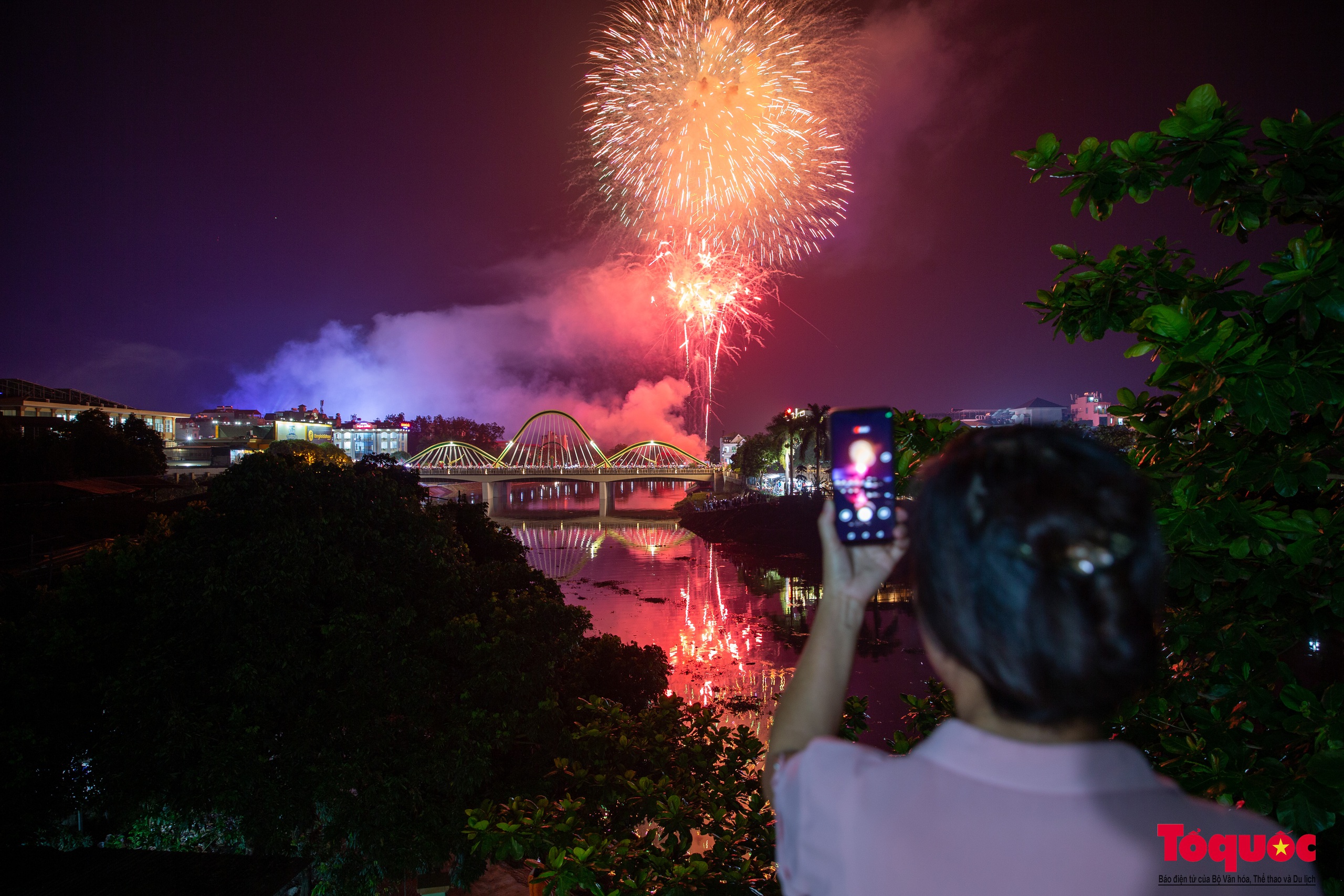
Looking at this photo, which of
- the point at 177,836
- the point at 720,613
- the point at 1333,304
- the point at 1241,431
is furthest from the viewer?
the point at 720,613

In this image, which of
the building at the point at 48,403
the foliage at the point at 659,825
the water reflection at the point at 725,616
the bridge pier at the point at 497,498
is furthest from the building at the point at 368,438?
the foliage at the point at 659,825

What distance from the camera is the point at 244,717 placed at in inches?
225

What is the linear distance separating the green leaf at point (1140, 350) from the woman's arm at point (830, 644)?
1538 millimetres

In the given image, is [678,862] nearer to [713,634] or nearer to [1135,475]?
[1135,475]

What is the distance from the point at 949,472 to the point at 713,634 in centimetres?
1874

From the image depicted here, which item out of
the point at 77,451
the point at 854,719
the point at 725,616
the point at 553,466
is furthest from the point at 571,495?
the point at 854,719

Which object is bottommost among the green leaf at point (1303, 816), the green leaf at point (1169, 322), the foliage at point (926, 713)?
the foliage at point (926, 713)

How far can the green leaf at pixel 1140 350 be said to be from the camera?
83.4 inches

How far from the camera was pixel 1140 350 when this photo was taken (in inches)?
85.6

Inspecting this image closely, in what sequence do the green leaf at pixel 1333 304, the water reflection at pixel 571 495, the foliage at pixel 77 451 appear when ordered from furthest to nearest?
the water reflection at pixel 571 495
the foliage at pixel 77 451
the green leaf at pixel 1333 304

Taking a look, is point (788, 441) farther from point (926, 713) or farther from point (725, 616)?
point (926, 713)

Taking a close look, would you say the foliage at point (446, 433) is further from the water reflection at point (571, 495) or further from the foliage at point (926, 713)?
the foliage at point (926, 713)

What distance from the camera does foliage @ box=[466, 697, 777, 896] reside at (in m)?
2.89

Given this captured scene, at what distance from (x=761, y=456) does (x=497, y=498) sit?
25928 mm
